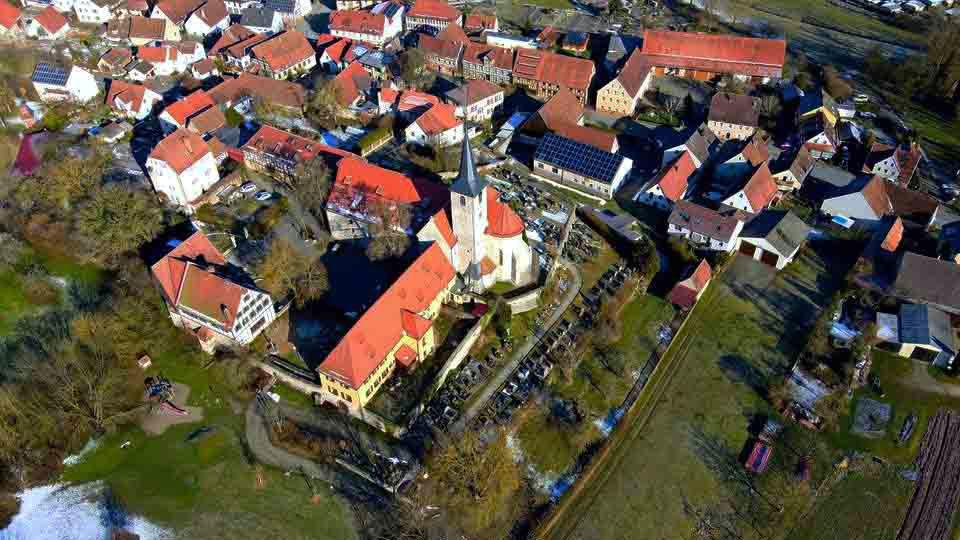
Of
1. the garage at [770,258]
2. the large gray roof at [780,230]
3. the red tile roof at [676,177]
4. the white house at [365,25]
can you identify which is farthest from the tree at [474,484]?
the white house at [365,25]

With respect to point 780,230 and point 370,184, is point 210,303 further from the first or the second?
point 780,230

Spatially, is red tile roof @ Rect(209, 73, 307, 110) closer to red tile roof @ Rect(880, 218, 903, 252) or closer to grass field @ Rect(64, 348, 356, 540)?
grass field @ Rect(64, 348, 356, 540)

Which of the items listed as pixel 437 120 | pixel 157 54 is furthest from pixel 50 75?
pixel 437 120

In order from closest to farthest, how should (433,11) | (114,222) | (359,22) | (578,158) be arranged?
(114,222) < (578,158) < (359,22) < (433,11)

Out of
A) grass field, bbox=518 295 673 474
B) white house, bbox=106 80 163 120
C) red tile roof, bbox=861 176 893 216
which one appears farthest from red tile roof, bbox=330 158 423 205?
red tile roof, bbox=861 176 893 216

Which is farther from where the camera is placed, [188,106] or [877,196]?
[188,106]

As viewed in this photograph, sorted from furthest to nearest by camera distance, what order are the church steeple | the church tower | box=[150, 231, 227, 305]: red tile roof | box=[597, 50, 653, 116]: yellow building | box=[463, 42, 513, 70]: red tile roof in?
box=[463, 42, 513, 70]: red tile roof
box=[597, 50, 653, 116]: yellow building
box=[150, 231, 227, 305]: red tile roof
the church tower
the church steeple

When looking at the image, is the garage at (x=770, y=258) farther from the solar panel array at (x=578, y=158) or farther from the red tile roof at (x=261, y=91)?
the red tile roof at (x=261, y=91)
